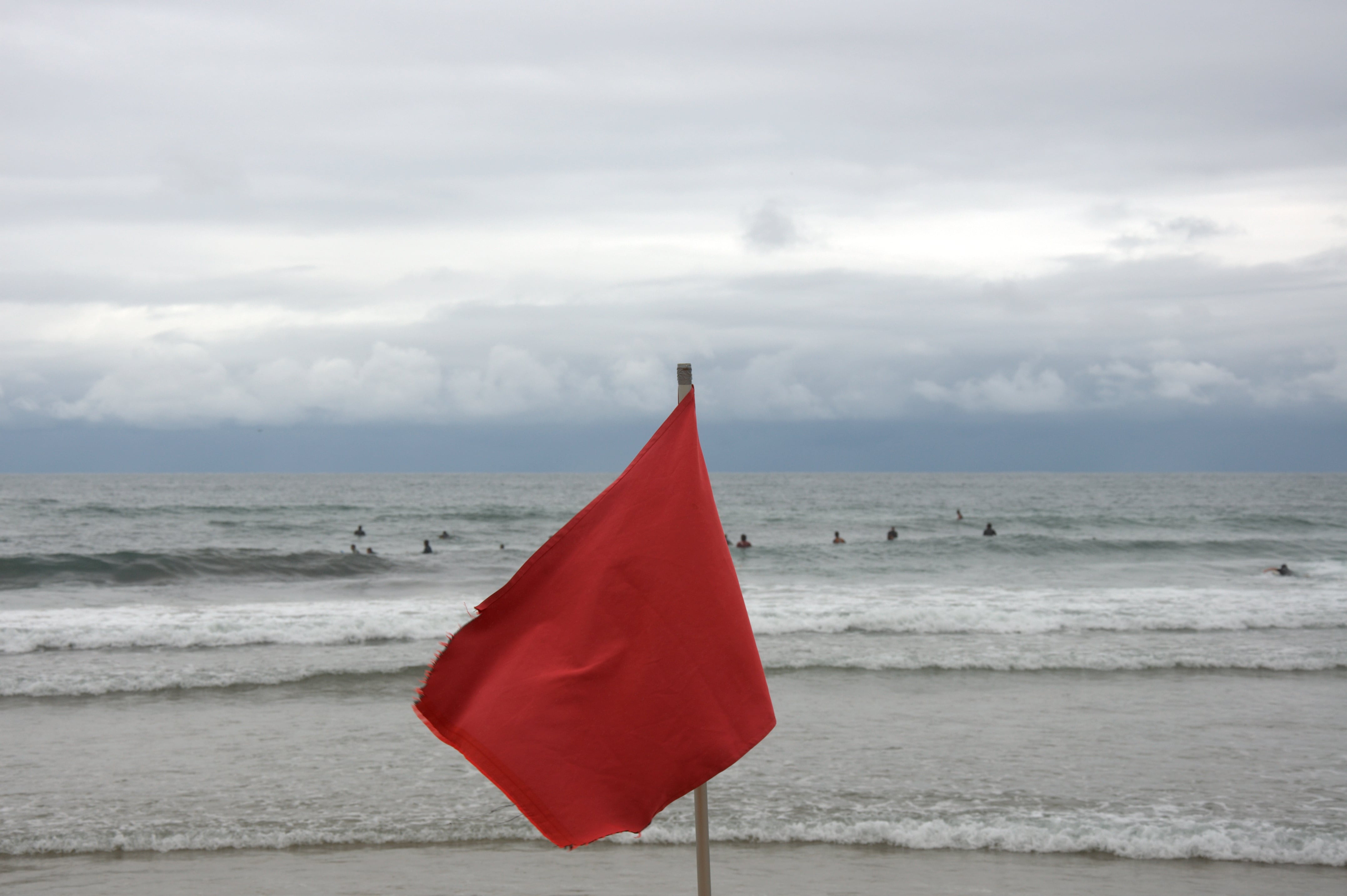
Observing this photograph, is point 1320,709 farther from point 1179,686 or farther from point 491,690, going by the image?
point 491,690

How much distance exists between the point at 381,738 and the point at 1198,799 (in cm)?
745

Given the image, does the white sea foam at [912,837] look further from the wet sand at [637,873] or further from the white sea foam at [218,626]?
the white sea foam at [218,626]

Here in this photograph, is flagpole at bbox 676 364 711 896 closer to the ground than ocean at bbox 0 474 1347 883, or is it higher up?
higher up

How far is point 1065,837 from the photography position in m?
6.74

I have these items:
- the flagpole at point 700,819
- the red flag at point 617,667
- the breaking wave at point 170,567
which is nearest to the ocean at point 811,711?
the breaking wave at point 170,567

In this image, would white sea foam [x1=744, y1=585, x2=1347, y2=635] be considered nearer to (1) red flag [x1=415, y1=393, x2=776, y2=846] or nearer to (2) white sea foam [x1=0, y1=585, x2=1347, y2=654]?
(2) white sea foam [x1=0, y1=585, x2=1347, y2=654]

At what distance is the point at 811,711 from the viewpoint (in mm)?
10297

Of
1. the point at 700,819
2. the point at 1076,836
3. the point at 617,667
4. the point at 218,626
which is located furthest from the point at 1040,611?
the point at 617,667

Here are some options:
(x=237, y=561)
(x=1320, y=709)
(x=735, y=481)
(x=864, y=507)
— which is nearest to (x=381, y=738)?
(x=1320, y=709)

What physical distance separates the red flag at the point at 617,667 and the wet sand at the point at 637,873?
375 cm

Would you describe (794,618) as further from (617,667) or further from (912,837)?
(617,667)

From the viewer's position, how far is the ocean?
7.06 meters

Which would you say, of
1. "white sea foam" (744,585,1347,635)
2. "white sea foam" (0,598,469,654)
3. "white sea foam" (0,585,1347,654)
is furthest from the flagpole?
"white sea foam" (744,585,1347,635)

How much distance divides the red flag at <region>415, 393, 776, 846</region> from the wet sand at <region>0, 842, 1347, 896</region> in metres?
3.75
